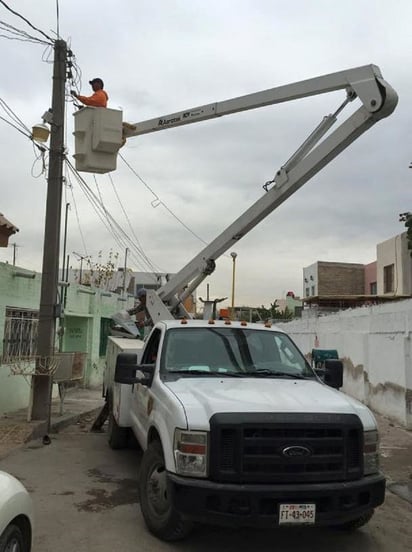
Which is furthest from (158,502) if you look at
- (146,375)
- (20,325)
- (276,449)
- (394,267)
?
(394,267)

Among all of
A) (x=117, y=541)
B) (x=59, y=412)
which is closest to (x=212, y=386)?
(x=117, y=541)

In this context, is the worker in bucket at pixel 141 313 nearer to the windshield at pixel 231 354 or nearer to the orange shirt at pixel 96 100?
the orange shirt at pixel 96 100

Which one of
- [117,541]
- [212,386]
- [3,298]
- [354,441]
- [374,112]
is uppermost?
[374,112]

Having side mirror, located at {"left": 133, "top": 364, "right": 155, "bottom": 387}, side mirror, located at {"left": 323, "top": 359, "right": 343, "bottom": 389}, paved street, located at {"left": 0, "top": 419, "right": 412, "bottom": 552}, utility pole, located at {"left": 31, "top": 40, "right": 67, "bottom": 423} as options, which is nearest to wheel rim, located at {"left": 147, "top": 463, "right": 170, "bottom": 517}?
paved street, located at {"left": 0, "top": 419, "right": 412, "bottom": 552}

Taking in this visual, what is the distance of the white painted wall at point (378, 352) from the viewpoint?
10602 mm

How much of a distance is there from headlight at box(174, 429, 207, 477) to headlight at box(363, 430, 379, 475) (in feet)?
4.41

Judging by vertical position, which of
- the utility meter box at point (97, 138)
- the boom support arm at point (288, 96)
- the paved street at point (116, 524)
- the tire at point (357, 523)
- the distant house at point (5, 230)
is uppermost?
the boom support arm at point (288, 96)

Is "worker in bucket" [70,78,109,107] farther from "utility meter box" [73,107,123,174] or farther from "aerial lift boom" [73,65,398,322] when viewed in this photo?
"aerial lift boom" [73,65,398,322]

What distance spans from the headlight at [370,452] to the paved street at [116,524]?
0.75 m

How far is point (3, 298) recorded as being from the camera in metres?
11.7

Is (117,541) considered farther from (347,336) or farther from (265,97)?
(347,336)

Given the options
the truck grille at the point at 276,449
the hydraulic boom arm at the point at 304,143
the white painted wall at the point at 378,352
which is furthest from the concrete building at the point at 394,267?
the truck grille at the point at 276,449

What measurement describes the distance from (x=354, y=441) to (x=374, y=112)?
500cm

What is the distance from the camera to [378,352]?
39.6ft
